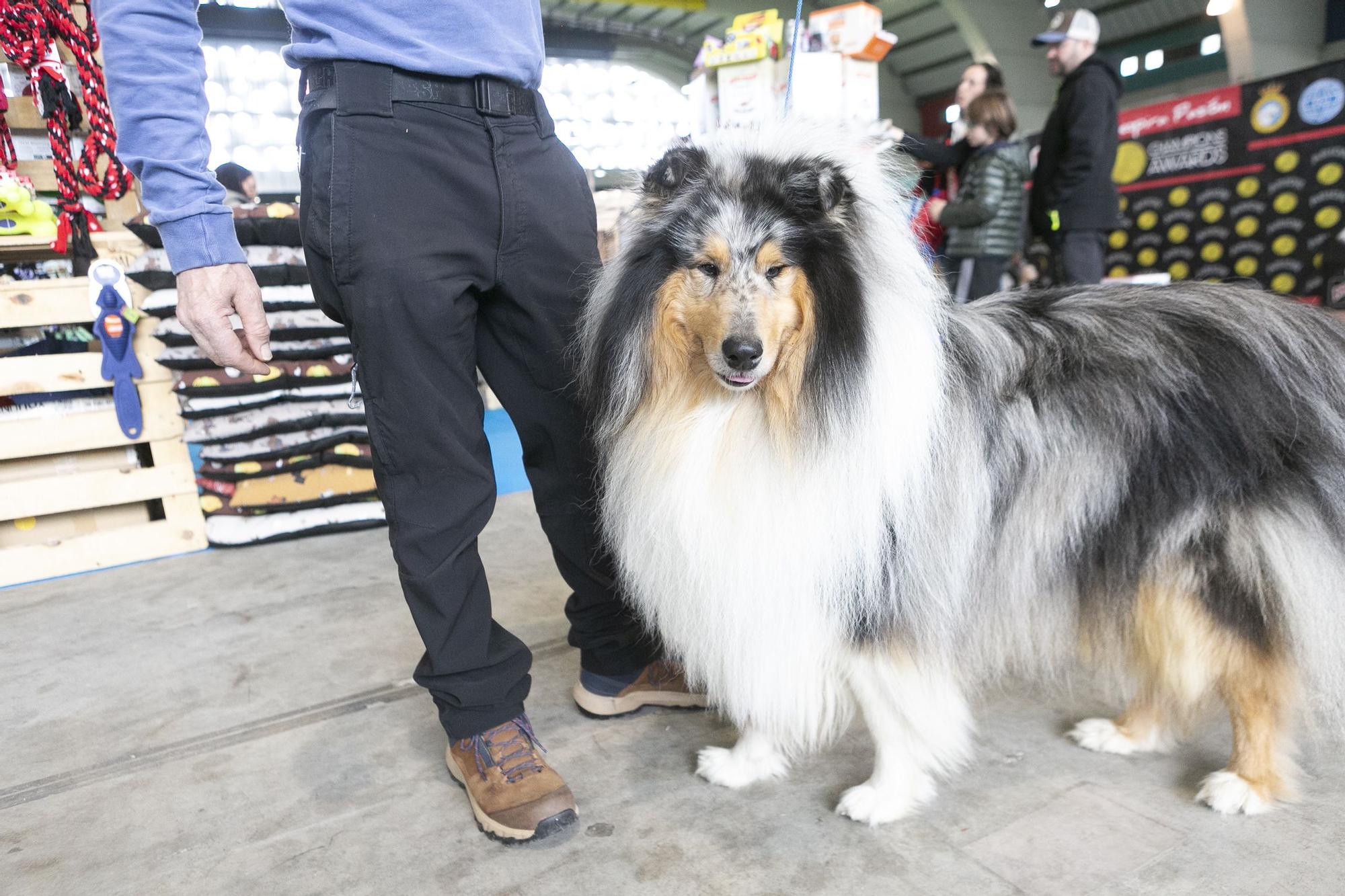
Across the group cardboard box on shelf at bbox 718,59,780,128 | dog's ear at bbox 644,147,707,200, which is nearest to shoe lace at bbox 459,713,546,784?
dog's ear at bbox 644,147,707,200

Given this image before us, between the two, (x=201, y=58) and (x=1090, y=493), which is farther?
(x=1090, y=493)

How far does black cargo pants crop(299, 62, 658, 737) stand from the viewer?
1631mm

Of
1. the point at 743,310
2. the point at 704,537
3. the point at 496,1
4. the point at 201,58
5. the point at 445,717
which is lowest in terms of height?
the point at 445,717

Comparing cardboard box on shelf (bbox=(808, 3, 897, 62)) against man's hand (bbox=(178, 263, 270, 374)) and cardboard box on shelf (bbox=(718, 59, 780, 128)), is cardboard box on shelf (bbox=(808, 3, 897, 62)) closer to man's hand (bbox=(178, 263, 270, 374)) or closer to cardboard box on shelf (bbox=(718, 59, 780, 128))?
cardboard box on shelf (bbox=(718, 59, 780, 128))

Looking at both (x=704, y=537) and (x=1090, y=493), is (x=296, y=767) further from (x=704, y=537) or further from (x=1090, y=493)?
(x=1090, y=493)

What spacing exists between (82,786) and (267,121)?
31.9 ft

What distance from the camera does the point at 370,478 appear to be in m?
4.05

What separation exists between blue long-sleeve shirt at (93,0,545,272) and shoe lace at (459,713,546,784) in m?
1.19

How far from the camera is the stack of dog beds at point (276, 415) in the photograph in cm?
364

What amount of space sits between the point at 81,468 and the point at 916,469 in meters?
3.82


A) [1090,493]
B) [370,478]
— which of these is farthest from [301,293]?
[1090,493]

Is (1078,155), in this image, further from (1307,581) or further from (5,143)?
(5,143)

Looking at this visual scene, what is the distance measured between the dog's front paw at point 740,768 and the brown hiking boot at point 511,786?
34cm

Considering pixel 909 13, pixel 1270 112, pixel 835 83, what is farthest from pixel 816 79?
pixel 909 13
